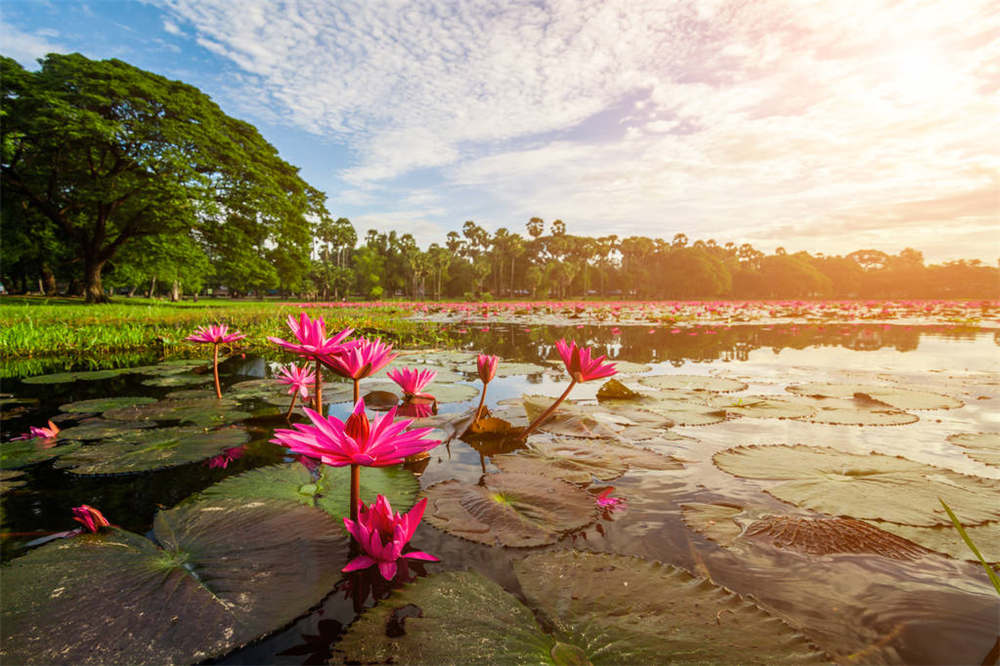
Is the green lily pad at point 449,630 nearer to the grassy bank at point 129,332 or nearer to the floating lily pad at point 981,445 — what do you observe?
the floating lily pad at point 981,445

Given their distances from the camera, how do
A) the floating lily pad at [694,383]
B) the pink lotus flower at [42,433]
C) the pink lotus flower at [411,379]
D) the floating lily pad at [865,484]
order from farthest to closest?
1. the floating lily pad at [694,383]
2. the pink lotus flower at [411,379]
3. the pink lotus flower at [42,433]
4. the floating lily pad at [865,484]

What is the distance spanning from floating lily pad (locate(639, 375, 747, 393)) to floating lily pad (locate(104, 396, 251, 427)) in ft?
11.7

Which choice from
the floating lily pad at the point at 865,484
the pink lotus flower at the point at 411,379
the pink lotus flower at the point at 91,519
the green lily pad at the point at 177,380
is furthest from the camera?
the green lily pad at the point at 177,380

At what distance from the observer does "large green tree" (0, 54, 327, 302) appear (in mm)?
14109

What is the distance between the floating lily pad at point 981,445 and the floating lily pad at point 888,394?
686mm

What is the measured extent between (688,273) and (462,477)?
6195 cm

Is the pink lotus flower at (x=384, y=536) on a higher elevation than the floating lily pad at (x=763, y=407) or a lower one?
higher

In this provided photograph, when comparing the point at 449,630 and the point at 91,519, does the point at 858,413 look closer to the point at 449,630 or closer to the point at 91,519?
the point at 449,630

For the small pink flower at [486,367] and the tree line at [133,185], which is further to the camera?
the tree line at [133,185]

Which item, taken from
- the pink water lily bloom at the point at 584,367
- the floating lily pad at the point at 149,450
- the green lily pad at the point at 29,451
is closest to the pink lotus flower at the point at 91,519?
the floating lily pad at the point at 149,450

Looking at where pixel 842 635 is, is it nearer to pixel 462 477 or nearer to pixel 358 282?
pixel 462 477

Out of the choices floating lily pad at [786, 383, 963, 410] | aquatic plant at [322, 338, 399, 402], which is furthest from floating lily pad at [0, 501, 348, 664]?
floating lily pad at [786, 383, 963, 410]

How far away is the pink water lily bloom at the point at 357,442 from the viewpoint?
1.03m

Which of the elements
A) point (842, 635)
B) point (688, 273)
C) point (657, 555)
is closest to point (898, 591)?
point (842, 635)
